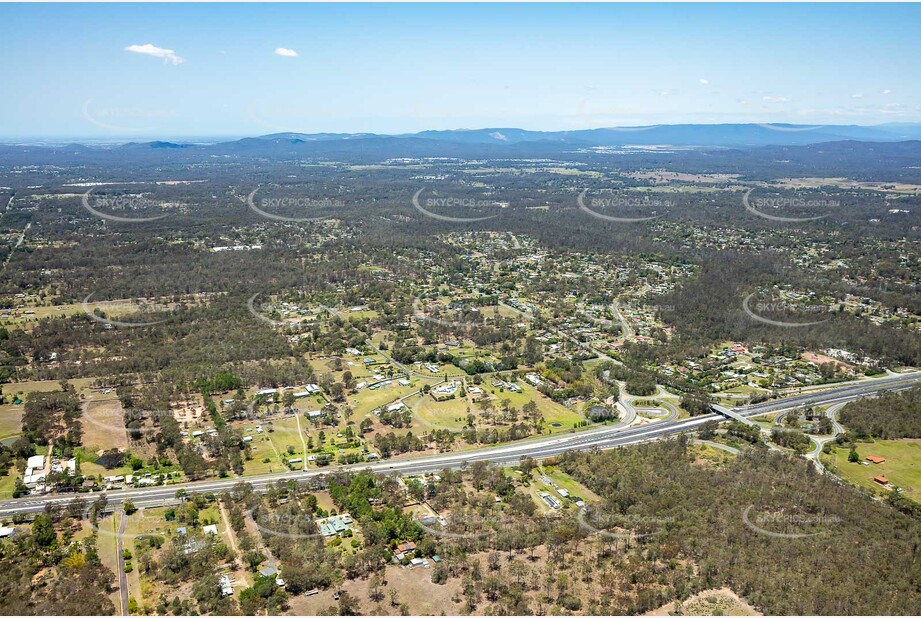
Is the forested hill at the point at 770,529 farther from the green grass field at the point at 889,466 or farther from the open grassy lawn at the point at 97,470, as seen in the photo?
the open grassy lawn at the point at 97,470

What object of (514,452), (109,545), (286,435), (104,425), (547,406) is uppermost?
(104,425)

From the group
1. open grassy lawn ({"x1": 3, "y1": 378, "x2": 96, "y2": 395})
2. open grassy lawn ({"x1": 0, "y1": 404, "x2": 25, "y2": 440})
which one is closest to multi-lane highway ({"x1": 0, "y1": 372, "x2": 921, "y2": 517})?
open grassy lawn ({"x1": 0, "y1": 404, "x2": 25, "y2": 440})

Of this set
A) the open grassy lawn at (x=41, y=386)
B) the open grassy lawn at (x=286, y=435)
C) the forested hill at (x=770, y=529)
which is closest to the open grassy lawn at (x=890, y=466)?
the forested hill at (x=770, y=529)

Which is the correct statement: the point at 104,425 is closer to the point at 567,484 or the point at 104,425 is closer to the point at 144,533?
the point at 144,533

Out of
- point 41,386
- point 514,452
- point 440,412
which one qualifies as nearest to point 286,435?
point 440,412

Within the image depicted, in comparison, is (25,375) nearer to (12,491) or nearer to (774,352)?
(12,491)

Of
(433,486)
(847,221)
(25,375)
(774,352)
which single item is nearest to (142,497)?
(433,486)
